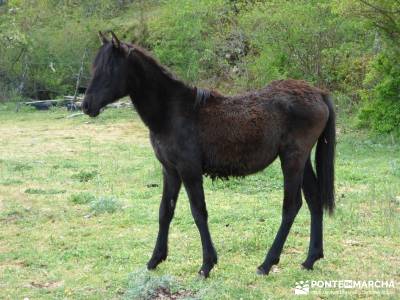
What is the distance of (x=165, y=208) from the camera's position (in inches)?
218

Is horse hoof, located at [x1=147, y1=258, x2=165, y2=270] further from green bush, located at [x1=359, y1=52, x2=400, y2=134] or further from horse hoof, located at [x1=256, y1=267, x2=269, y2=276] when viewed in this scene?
green bush, located at [x1=359, y1=52, x2=400, y2=134]

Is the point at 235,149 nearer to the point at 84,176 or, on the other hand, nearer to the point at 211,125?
the point at 211,125

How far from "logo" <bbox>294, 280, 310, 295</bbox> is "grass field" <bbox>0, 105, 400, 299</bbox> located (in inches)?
2.4

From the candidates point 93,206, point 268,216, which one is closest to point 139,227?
point 93,206

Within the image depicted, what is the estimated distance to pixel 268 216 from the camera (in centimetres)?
739

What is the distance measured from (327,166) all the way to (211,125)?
1222 millimetres

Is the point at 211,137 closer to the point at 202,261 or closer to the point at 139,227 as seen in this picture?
the point at 202,261

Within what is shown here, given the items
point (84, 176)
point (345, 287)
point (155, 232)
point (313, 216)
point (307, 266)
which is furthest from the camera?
point (84, 176)

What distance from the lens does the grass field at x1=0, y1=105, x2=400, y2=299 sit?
517 centimetres

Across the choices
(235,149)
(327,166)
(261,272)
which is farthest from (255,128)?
(261,272)

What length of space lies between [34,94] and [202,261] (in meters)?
25.5

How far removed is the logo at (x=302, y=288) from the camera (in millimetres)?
4887

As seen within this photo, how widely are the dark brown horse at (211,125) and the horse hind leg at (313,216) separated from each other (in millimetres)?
223

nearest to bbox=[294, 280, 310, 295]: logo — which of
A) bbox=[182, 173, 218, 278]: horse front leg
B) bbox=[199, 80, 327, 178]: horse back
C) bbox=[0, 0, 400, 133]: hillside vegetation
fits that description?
bbox=[182, 173, 218, 278]: horse front leg
